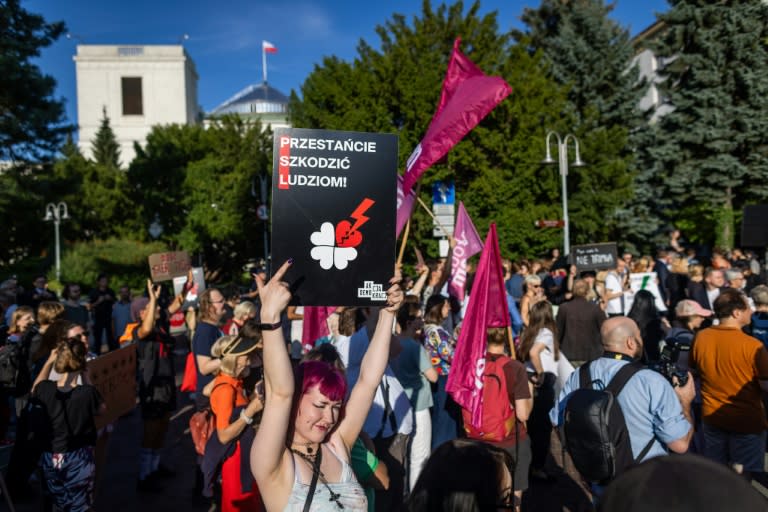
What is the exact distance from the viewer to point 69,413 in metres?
4.69

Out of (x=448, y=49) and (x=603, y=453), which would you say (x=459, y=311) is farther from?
(x=448, y=49)

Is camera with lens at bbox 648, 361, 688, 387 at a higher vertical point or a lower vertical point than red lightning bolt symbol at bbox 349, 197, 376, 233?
lower

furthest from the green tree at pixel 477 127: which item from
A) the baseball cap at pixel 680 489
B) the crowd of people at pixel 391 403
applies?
the baseball cap at pixel 680 489

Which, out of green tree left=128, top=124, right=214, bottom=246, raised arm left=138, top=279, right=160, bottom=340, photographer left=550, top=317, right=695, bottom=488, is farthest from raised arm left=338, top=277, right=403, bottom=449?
green tree left=128, top=124, right=214, bottom=246

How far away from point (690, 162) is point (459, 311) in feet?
69.5

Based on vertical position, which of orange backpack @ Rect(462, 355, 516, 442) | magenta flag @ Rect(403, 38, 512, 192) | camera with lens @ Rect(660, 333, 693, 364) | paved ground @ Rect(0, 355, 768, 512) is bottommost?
paved ground @ Rect(0, 355, 768, 512)

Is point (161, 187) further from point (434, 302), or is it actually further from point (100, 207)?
point (434, 302)

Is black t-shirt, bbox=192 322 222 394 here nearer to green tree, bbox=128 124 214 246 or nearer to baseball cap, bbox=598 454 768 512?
baseball cap, bbox=598 454 768 512

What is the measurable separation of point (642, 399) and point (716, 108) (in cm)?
2590

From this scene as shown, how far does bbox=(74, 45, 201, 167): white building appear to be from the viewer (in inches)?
2378

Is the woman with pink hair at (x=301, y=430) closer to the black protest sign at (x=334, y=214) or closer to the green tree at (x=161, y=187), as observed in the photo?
the black protest sign at (x=334, y=214)

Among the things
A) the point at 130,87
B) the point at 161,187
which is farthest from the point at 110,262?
the point at 130,87

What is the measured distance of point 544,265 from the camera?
17891mm

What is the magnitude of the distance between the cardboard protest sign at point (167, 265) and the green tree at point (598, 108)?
20.1m
